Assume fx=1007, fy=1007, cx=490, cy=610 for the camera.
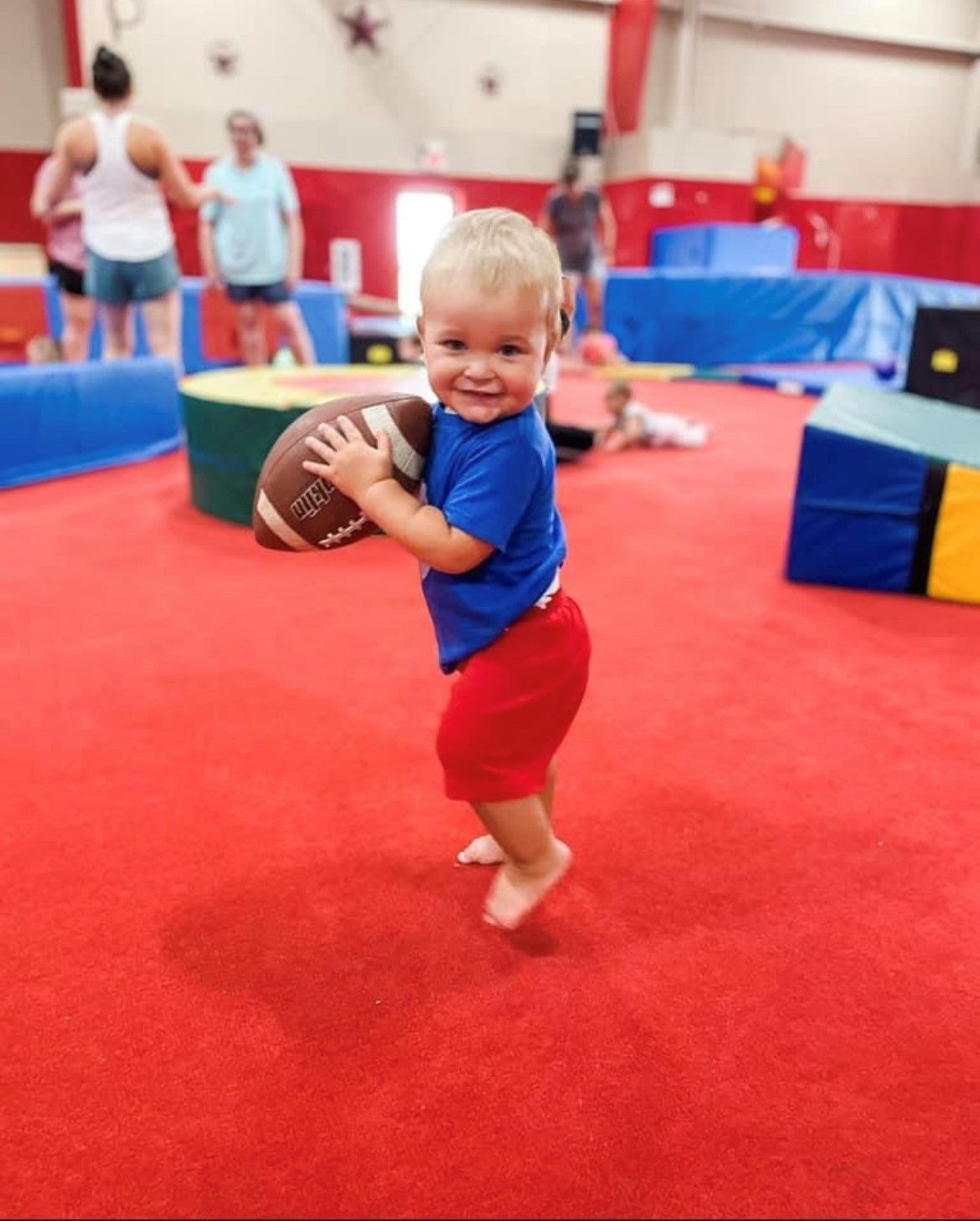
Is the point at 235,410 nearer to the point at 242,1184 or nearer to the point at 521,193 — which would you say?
the point at 242,1184

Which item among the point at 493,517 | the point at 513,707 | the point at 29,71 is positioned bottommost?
the point at 513,707

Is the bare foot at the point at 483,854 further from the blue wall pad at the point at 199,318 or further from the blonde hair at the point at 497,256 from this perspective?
the blue wall pad at the point at 199,318

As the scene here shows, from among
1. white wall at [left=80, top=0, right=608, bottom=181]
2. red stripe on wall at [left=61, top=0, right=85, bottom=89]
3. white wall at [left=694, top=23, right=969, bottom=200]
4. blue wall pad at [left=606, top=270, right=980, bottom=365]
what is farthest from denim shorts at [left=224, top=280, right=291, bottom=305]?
white wall at [left=694, top=23, right=969, bottom=200]

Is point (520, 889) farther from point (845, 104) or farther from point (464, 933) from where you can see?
point (845, 104)

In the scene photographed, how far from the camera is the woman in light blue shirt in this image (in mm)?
5098

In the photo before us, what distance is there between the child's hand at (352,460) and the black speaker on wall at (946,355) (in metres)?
5.01

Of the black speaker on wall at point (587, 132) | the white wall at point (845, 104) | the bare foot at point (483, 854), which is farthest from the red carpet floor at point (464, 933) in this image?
the white wall at point (845, 104)

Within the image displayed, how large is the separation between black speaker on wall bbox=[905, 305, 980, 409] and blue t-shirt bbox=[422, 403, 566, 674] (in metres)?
4.83

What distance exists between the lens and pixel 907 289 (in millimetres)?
8562

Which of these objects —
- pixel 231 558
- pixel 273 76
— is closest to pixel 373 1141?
pixel 231 558

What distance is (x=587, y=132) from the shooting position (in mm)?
11070

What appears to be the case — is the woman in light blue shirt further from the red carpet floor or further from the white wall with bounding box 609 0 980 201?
the white wall with bounding box 609 0 980 201

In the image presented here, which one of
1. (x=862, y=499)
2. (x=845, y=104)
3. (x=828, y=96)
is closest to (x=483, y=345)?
(x=862, y=499)

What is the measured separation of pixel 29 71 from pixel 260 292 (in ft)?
18.8
